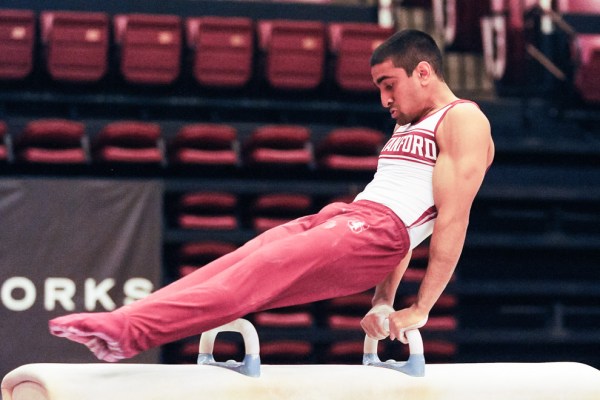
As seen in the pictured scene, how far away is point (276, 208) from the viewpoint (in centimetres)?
661

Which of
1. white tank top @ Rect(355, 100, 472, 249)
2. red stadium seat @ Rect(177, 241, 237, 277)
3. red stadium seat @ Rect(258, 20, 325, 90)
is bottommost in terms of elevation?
red stadium seat @ Rect(177, 241, 237, 277)

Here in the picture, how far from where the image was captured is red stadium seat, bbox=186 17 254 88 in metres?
7.09

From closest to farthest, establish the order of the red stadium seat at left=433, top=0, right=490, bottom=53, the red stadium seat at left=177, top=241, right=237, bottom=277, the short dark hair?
the short dark hair, the red stadium seat at left=177, top=241, right=237, bottom=277, the red stadium seat at left=433, top=0, right=490, bottom=53

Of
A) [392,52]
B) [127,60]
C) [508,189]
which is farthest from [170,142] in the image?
[392,52]

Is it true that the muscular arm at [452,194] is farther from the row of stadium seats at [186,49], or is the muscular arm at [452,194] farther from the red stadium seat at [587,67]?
the red stadium seat at [587,67]

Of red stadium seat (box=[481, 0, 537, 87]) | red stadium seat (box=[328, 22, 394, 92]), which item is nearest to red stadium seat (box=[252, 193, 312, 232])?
red stadium seat (box=[328, 22, 394, 92])

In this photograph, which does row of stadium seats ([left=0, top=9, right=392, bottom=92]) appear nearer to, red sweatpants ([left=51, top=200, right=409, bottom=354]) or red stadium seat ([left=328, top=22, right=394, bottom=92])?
red stadium seat ([left=328, top=22, right=394, bottom=92])

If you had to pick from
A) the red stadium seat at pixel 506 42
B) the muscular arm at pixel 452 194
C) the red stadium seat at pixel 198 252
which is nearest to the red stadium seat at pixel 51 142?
the red stadium seat at pixel 198 252

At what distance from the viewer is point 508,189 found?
7.00m

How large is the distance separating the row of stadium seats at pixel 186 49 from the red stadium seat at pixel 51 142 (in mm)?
659

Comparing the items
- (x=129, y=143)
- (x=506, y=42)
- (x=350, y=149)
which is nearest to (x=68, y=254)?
(x=129, y=143)

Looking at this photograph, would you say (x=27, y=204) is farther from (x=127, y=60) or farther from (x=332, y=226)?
(x=332, y=226)

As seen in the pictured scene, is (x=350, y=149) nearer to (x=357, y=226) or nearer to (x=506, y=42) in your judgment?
(x=506, y=42)

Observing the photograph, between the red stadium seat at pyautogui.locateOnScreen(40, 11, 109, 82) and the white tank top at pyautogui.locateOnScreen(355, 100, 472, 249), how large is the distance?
409 cm
